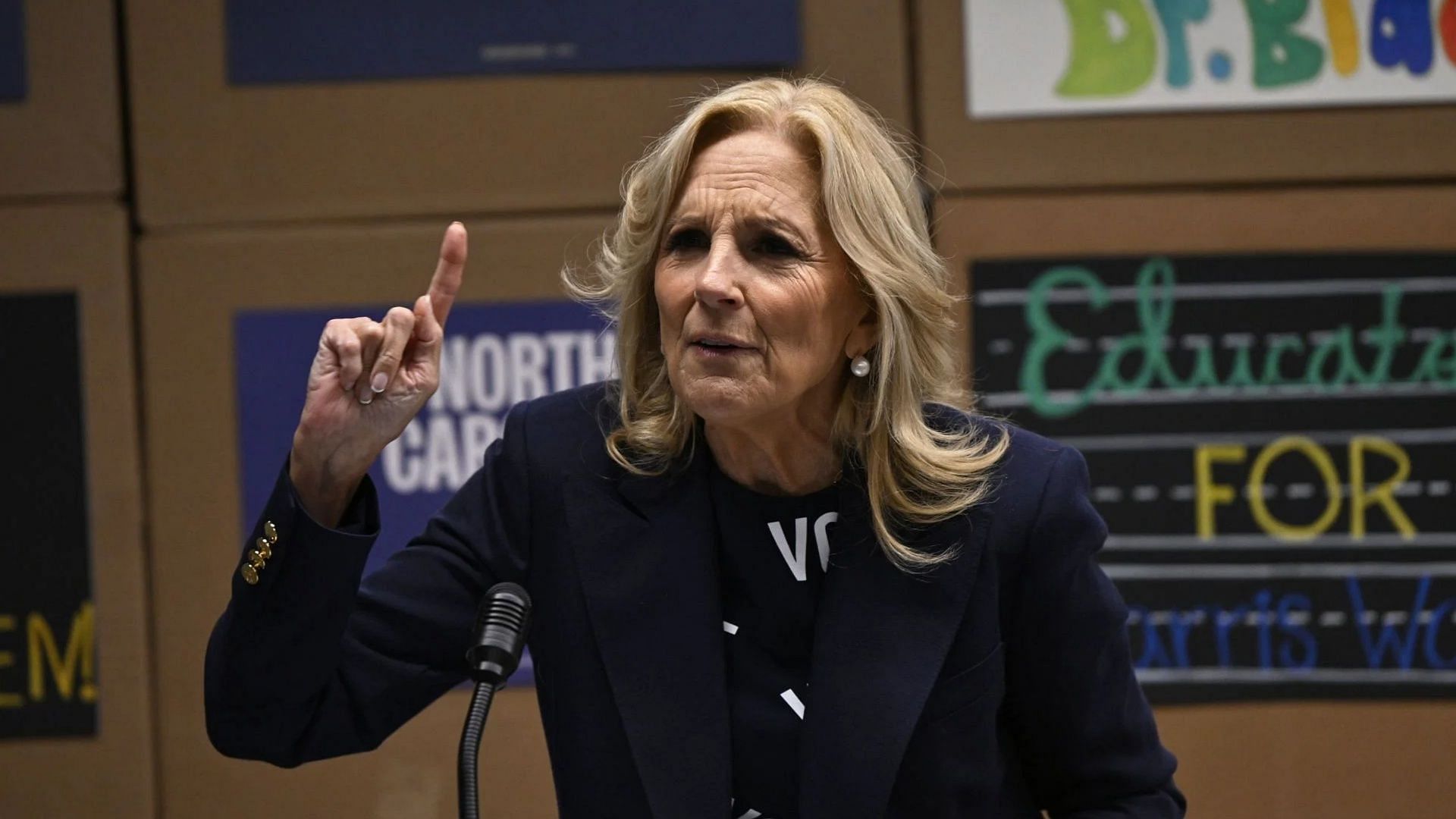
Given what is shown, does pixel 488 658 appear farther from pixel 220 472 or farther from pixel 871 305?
pixel 220 472

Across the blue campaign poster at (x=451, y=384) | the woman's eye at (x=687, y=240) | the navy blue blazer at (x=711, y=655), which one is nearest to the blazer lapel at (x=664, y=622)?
the navy blue blazer at (x=711, y=655)

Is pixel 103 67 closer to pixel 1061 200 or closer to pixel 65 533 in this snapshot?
pixel 65 533

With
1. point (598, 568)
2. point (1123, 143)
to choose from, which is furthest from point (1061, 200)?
point (598, 568)

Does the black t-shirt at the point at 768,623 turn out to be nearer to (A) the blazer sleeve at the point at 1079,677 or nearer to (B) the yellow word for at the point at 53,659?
(A) the blazer sleeve at the point at 1079,677

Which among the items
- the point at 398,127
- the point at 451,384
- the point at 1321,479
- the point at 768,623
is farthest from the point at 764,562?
the point at 1321,479

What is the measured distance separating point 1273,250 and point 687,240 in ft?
3.81

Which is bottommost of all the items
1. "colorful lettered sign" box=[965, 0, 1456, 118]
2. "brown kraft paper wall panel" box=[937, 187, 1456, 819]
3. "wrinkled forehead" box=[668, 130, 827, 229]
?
"brown kraft paper wall panel" box=[937, 187, 1456, 819]

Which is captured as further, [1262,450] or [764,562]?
[1262,450]

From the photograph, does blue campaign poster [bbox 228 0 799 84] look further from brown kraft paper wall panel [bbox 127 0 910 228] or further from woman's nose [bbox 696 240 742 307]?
woman's nose [bbox 696 240 742 307]

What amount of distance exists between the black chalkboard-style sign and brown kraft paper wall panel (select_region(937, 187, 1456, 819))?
32 mm

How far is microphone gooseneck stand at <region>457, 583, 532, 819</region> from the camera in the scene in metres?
1.24

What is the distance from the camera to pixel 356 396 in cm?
146

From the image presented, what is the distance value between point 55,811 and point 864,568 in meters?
1.38

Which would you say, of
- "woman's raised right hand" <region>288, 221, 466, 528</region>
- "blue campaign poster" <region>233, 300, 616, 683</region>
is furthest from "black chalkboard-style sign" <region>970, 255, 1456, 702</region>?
"woman's raised right hand" <region>288, 221, 466, 528</region>
